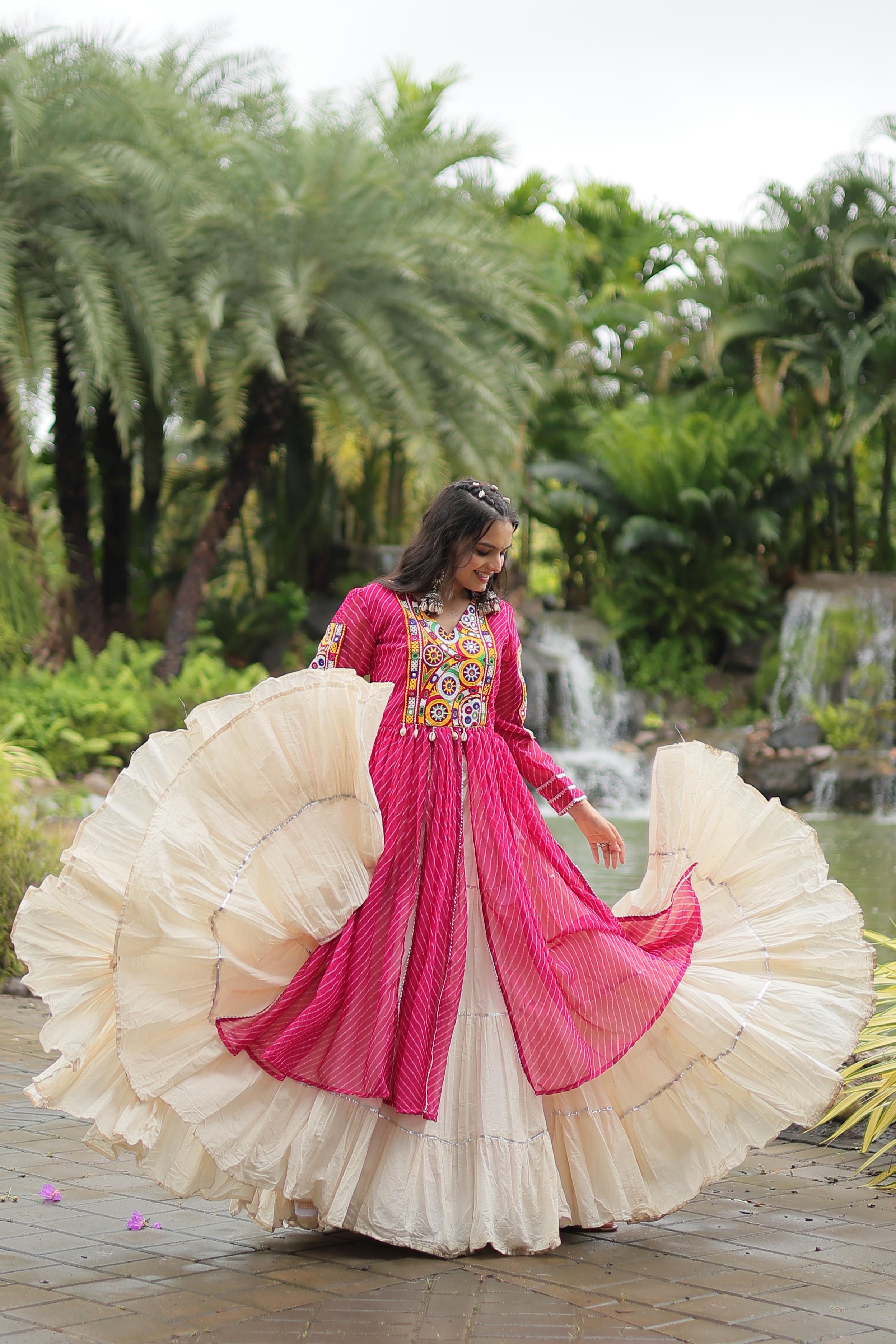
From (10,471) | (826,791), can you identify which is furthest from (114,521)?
(826,791)

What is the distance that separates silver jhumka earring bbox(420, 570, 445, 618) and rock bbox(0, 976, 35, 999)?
376cm

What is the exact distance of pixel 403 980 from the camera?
3252 millimetres

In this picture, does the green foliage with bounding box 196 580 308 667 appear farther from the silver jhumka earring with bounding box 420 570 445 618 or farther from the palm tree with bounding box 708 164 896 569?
the silver jhumka earring with bounding box 420 570 445 618

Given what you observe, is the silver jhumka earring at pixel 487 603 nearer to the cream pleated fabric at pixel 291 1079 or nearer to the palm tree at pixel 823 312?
the cream pleated fabric at pixel 291 1079

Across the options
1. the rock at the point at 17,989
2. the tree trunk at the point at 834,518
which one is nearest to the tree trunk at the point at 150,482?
the tree trunk at the point at 834,518

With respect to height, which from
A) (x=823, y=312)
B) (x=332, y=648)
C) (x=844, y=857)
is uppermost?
(x=823, y=312)

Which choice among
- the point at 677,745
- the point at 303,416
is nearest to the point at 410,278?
the point at 303,416

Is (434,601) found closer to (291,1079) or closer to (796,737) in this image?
(291,1079)

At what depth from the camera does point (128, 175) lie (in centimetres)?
1387

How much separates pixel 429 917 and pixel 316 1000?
0.33m

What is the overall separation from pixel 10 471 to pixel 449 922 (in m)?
12.1

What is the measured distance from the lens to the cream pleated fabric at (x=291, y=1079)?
298 centimetres

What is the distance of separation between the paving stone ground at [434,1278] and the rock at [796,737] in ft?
43.7

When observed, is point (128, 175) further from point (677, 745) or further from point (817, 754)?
point (677, 745)
